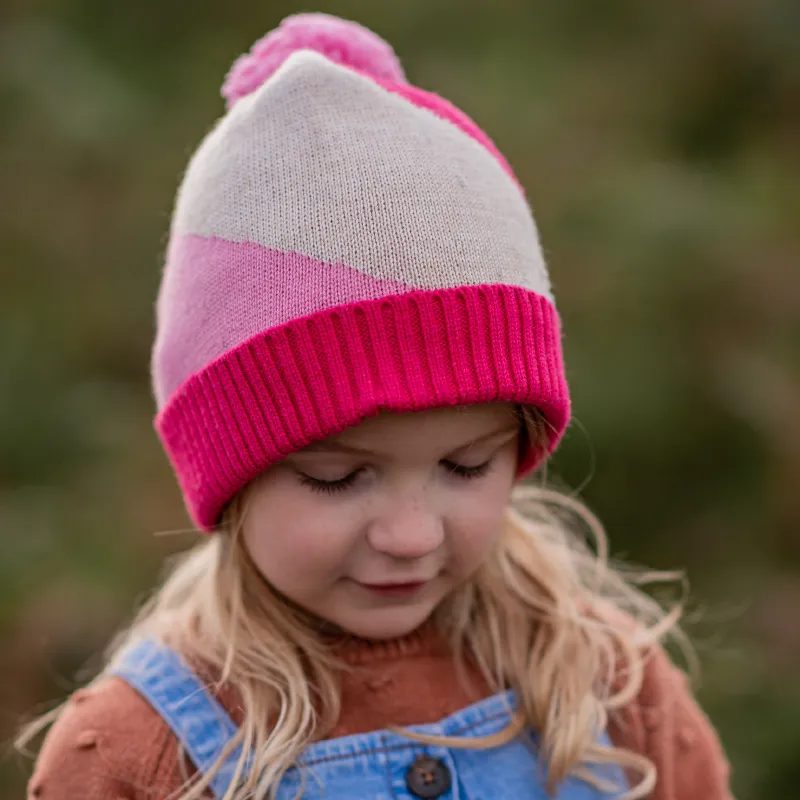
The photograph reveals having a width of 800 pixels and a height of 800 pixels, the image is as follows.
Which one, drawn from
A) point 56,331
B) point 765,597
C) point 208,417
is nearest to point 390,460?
point 208,417

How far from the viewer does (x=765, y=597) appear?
328 cm

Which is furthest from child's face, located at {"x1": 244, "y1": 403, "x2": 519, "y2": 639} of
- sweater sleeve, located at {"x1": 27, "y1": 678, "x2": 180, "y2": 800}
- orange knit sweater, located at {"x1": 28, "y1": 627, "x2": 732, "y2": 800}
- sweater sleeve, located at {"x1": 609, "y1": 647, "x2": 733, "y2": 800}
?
sweater sleeve, located at {"x1": 609, "y1": 647, "x2": 733, "y2": 800}

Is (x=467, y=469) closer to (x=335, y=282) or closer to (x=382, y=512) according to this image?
(x=382, y=512)

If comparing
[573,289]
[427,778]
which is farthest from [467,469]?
[573,289]

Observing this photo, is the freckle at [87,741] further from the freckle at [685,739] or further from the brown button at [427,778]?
the freckle at [685,739]

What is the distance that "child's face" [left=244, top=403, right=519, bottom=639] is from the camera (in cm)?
136

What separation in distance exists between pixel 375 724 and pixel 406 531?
330 mm

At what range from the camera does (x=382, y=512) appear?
1.37 m

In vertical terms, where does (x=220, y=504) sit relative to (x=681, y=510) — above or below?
above

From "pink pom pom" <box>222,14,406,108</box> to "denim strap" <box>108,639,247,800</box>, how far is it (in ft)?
2.71

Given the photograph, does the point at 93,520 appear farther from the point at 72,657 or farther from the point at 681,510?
the point at 681,510

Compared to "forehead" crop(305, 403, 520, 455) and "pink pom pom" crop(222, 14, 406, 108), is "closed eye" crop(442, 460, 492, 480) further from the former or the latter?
"pink pom pom" crop(222, 14, 406, 108)

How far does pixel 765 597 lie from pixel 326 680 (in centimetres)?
214

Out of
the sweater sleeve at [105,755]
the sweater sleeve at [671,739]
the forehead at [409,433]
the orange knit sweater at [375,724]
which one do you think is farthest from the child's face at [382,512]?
the sweater sleeve at [671,739]
